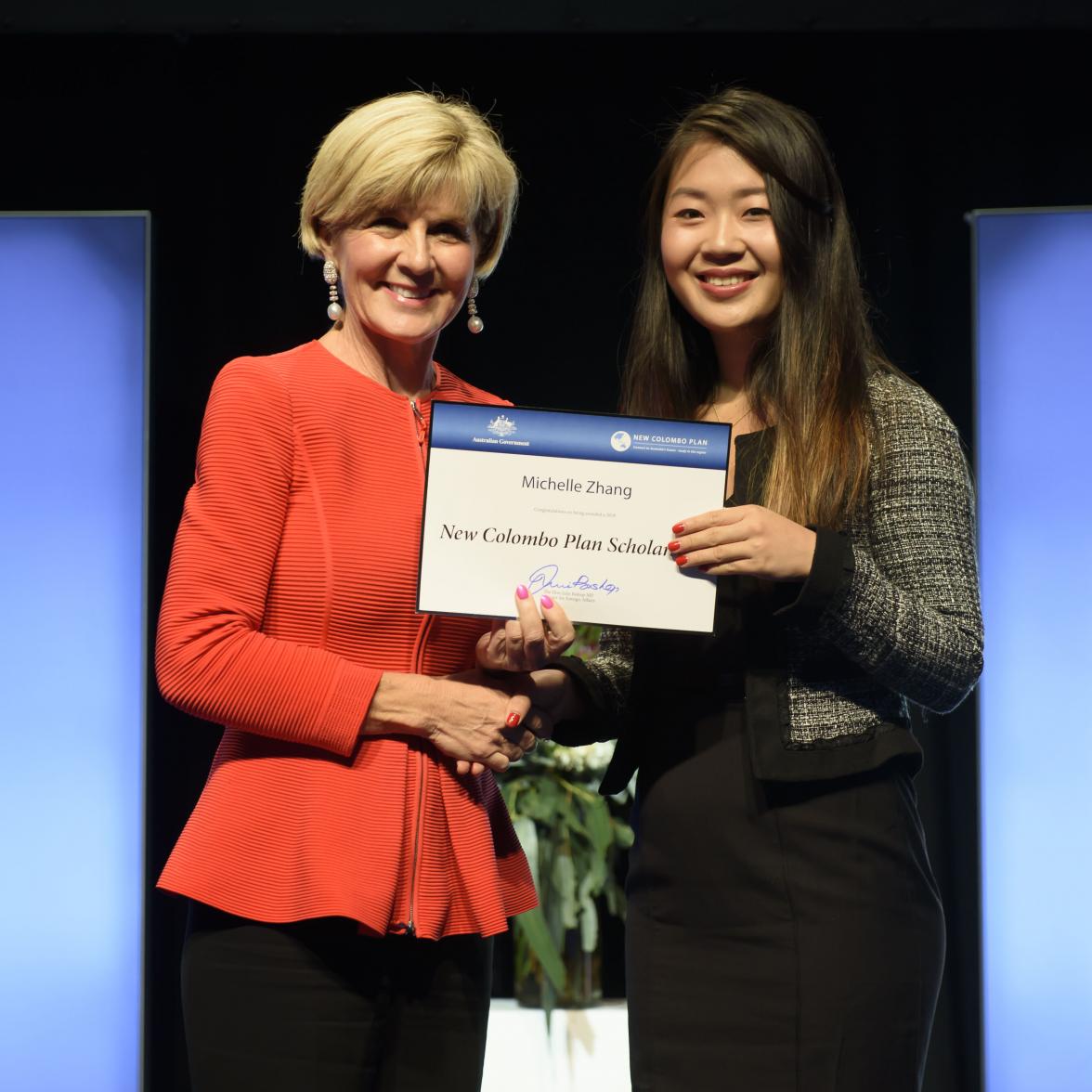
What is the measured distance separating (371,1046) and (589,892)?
200cm

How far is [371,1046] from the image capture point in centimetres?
153

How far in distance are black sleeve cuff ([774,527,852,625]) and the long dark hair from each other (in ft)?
0.36

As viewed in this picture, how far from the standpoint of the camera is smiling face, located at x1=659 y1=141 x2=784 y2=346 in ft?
5.55

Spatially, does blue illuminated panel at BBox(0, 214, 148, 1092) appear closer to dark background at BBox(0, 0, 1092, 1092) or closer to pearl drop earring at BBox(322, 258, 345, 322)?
dark background at BBox(0, 0, 1092, 1092)

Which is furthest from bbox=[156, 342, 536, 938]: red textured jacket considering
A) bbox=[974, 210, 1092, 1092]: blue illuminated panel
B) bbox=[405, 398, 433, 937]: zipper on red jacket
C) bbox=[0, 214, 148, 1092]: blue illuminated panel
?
bbox=[974, 210, 1092, 1092]: blue illuminated panel

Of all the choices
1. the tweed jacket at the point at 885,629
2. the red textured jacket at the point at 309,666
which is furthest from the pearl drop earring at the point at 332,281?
the tweed jacket at the point at 885,629

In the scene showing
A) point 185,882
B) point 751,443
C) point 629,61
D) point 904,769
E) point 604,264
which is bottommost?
point 185,882

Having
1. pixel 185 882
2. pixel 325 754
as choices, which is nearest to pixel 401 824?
pixel 325 754

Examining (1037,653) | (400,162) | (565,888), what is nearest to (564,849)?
(565,888)

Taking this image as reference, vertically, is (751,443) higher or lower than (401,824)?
higher

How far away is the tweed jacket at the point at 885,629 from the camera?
1498 millimetres

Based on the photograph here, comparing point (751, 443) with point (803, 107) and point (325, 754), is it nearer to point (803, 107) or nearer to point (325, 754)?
point (325, 754)
